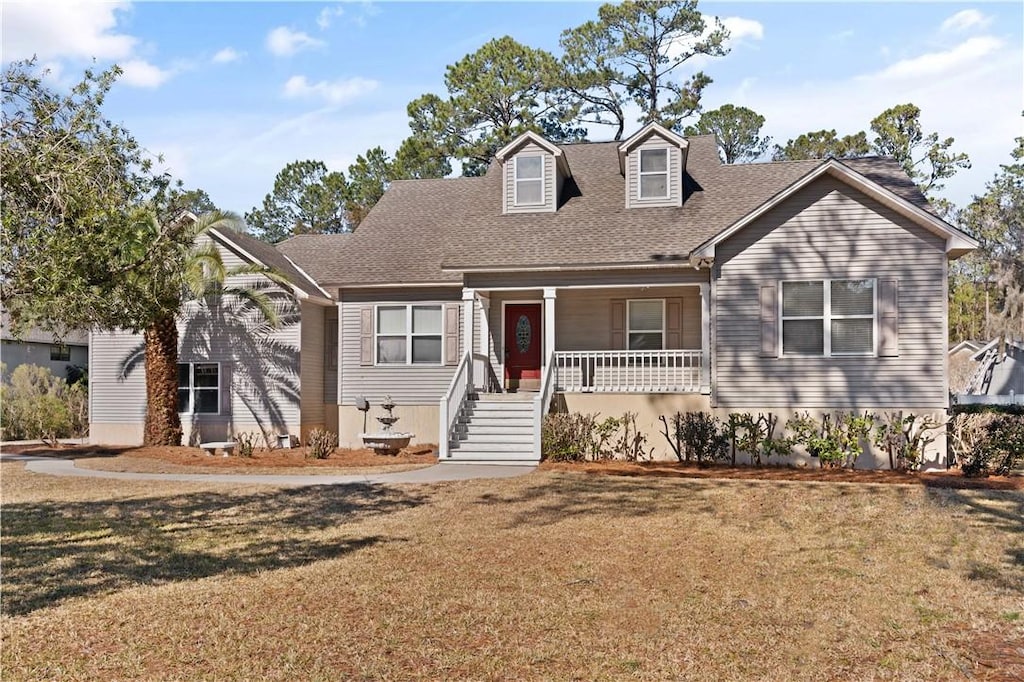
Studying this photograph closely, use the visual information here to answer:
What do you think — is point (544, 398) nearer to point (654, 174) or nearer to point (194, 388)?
point (654, 174)

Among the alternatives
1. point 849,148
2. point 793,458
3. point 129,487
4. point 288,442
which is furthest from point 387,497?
point 849,148

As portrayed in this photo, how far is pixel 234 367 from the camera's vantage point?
23.8m

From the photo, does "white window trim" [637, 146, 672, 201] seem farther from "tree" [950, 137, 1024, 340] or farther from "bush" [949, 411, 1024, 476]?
"tree" [950, 137, 1024, 340]

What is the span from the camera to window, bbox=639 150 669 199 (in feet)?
73.4

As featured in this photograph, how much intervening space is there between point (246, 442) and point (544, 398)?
7545mm

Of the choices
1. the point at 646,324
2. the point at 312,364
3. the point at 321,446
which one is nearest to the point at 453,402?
the point at 321,446

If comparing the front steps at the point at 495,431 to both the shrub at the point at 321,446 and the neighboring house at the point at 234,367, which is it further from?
the neighboring house at the point at 234,367

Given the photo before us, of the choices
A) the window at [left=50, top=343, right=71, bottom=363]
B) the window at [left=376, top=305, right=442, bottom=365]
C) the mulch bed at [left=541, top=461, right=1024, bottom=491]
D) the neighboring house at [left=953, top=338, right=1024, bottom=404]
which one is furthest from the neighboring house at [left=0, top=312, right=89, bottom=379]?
the neighboring house at [left=953, top=338, right=1024, bottom=404]

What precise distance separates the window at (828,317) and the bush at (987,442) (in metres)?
2.32

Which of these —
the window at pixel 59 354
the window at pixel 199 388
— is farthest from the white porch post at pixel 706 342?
the window at pixel 59 354

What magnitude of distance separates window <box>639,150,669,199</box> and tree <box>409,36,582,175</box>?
16440 mm

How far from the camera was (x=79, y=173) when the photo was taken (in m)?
8.80

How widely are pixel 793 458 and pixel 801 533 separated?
293 inches

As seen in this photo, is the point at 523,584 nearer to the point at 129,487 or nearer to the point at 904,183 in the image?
the point at 129,487
